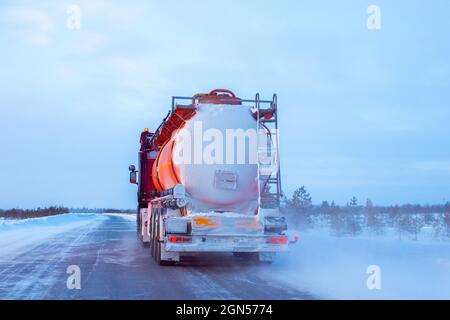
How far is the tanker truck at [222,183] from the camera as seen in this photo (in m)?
11.9

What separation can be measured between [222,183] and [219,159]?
1.79ft

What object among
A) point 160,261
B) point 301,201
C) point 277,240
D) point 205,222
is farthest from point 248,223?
point 301,201

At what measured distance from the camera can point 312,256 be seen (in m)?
15.0

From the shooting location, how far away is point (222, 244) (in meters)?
11.9

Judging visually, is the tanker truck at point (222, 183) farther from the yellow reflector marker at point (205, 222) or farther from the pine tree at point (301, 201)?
the pine tree at point (301, 201)

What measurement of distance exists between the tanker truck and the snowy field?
3.56ft

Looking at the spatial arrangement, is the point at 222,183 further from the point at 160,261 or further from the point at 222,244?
the point at 160,261

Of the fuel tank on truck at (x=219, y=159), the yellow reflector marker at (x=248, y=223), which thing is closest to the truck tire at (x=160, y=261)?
the fuel tank on truck at (x=219, y=159)

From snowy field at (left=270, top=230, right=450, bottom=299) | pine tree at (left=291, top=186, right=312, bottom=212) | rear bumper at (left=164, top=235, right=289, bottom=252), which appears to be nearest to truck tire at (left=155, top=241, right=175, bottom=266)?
rear bumper at (left=164, top=235, right=289, bottom=252)
